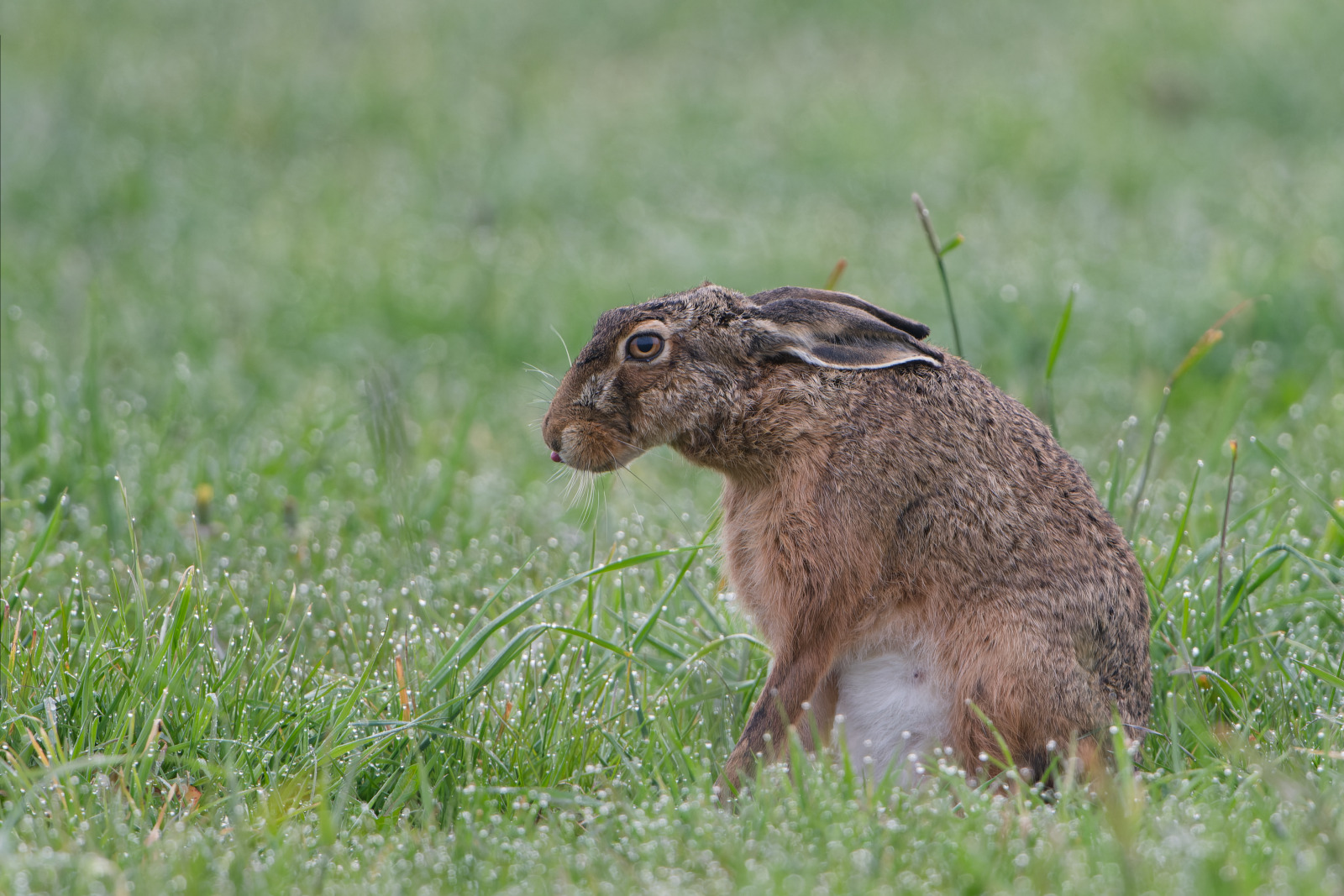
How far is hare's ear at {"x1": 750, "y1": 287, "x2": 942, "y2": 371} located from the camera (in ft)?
11.8

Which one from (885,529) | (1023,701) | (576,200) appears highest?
(576,200)

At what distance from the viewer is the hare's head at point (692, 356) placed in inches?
144

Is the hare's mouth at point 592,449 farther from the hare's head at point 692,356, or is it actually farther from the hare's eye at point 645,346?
the hare's eye at point 645,346

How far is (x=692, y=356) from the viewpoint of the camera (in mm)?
3750

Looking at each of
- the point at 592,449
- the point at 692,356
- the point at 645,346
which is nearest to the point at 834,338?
the point at 692,356

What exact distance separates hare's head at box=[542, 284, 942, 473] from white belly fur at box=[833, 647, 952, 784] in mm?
754

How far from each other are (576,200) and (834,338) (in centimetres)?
724

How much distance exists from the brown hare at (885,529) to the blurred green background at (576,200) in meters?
1.25

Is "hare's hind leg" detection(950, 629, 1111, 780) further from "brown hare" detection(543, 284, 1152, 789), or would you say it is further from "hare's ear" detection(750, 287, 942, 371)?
"hare's ear" detection(750, 287, 942, 371)

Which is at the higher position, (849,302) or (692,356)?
(849,302)

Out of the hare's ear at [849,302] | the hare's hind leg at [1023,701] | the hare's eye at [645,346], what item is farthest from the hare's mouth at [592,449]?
the hare's hind leg at [1023,701]

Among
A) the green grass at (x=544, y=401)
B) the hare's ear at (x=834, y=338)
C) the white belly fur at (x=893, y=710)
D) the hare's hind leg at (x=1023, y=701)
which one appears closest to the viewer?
the green grass at (x=544, y=401)

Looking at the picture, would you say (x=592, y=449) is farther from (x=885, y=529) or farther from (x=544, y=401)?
(x=885, y=529)

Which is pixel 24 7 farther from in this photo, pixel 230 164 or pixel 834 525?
pixel 834 525
